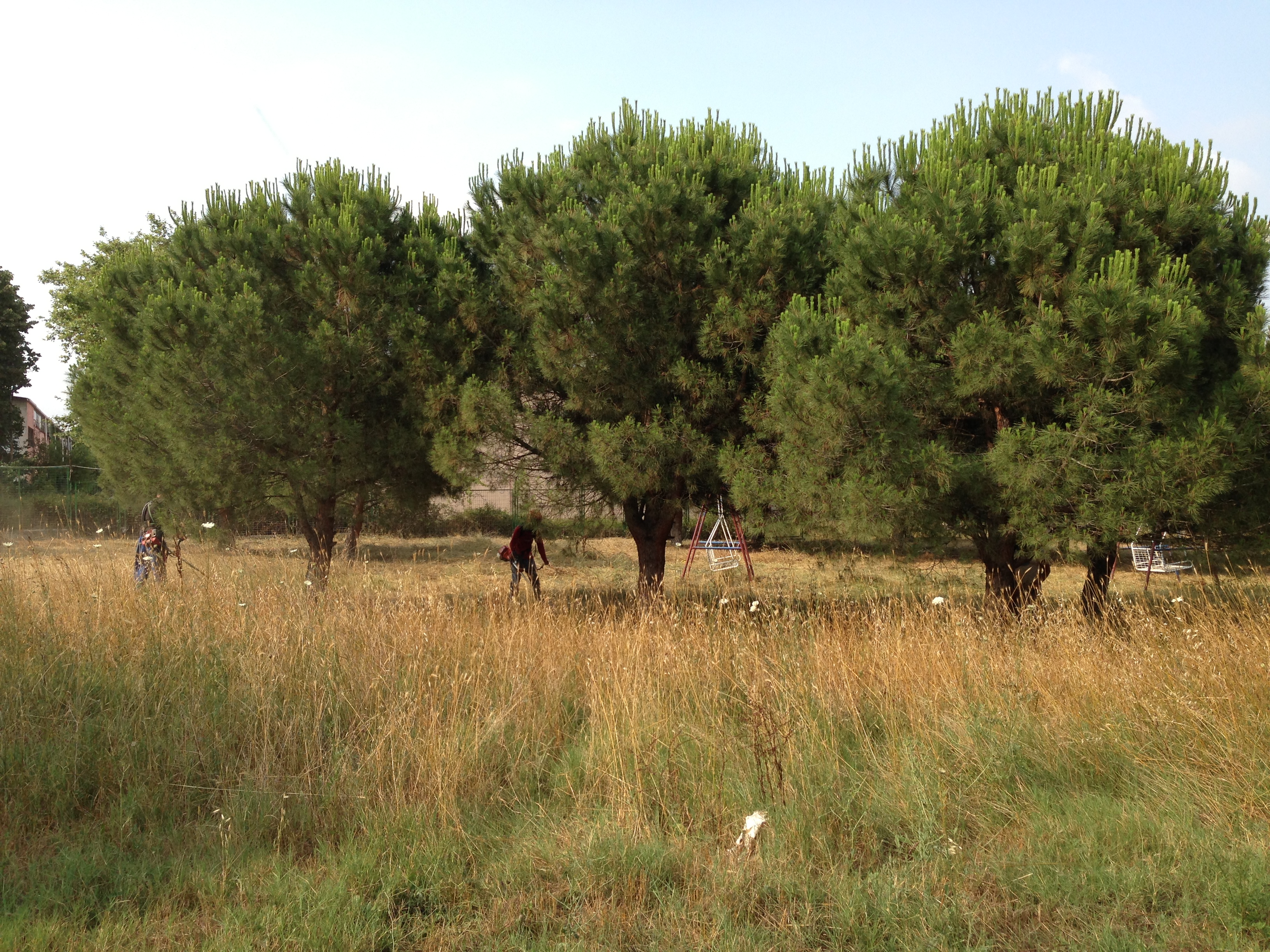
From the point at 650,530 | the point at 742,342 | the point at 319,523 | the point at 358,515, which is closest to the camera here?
the point at 742,342

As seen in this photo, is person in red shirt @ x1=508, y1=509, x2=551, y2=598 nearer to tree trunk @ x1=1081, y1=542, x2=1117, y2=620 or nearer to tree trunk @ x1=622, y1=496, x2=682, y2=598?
tree trunk @ x1=622, y1=496, x2=682, y2=598

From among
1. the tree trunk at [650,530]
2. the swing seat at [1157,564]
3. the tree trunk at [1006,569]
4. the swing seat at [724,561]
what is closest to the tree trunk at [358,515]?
the tree trunk at [650,530]

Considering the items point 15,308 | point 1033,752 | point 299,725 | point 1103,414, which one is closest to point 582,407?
point 1103,414

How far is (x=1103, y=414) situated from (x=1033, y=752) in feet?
13.6

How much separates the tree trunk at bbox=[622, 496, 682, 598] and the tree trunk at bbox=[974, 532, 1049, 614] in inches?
144

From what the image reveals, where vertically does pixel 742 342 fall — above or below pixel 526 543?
above

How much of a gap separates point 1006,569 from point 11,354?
3162 cm

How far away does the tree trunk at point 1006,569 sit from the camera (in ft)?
28.3

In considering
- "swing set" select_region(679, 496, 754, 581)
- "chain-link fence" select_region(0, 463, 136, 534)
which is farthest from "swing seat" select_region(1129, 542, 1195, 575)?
"chain-link fence" select_region(0, 463, 136, 534)

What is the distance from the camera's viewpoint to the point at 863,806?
3.60m

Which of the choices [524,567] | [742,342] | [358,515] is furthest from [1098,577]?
[358,515]

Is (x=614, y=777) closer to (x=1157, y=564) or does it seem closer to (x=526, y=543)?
(x=526, y=543)

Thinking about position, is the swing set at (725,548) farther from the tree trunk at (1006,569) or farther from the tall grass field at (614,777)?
the tall grass field at (614,777)

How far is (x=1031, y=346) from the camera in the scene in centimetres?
734
